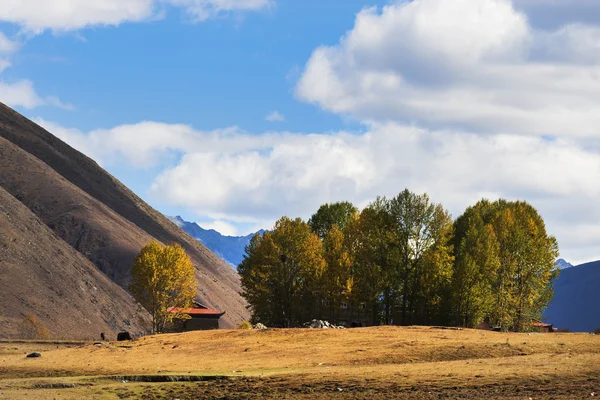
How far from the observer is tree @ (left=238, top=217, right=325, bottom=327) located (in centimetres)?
9462

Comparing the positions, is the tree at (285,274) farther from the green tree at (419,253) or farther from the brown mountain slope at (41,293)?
the brown mountain slope at (41,293)

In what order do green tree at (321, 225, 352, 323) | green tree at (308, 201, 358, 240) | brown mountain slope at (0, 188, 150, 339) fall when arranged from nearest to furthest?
green tree at (321, 225, 352, 323) < green tree at (308, 201, 358, 240) < brown mountain slope at (0, 188, 150, 339)

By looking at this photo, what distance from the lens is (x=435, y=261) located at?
84938mm

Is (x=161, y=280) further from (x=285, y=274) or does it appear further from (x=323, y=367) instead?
(x=323, y=367)

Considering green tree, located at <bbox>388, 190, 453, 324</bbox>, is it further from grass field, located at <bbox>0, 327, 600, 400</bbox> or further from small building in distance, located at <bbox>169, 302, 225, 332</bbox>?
small building in distance, located at <bbox>169, 302, 225, 332</bbox>

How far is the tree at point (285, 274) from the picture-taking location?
94625mm

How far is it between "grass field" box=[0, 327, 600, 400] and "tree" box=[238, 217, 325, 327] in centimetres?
2633

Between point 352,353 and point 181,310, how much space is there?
70614mm

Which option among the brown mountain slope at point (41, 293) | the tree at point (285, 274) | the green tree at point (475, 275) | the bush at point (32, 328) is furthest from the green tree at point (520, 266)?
the bush at point (32, 328)

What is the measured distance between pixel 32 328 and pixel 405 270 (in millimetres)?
96071

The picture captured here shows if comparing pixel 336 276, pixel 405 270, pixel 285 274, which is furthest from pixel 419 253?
pixel 285 274

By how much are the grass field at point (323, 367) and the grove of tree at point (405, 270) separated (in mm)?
19575

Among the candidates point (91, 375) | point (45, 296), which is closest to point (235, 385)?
point (91, 375)

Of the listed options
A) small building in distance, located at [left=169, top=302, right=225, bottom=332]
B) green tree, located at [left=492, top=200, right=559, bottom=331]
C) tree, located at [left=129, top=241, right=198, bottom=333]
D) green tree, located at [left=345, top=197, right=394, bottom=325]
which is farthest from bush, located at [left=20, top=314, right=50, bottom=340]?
green tree, located at [left=492, top=200, right=559, bottom=331]
